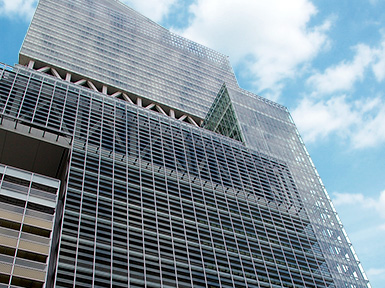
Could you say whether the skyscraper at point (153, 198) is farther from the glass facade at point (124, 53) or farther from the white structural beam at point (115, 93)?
the glass facade at point (124, 53)

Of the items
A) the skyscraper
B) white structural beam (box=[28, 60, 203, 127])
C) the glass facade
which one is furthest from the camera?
the glass facade

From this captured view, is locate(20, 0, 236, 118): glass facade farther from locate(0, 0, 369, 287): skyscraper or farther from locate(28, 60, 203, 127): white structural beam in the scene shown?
locate(0, 0, 369, 287): skyscraper

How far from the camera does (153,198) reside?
46.6m

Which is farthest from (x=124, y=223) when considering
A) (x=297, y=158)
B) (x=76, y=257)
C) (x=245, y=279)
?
(x=297, y=158)

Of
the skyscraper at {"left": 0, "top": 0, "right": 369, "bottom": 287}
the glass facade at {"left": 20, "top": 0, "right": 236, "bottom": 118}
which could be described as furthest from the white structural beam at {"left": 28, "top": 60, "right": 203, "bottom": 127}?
the skyscraper at {"left": 0, "top": 0, "right": 369, "bottom": 287}

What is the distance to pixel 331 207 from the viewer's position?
64625mm

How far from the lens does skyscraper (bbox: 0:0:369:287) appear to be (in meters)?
35.9

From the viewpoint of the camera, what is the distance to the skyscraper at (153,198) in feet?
118

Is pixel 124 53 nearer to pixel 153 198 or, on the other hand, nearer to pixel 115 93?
pixel 115 93

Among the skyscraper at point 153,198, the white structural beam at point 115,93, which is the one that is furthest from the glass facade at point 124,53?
the skyscraper at point 153,198

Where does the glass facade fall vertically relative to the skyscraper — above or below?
above

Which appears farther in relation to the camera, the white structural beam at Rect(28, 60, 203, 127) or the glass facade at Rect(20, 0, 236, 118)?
the glass facade at Rect(20, 0, 236, 118)

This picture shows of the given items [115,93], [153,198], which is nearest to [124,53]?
[115,93]

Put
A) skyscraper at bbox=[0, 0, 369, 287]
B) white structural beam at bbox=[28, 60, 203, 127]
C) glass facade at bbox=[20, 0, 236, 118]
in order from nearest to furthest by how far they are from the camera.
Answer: skyscraper at bbox=[0, 0, 369, 287], white structural beam at bbox=[28, 60, 203, 127], glass facade at bbox=[20, 0, 236, 118]
